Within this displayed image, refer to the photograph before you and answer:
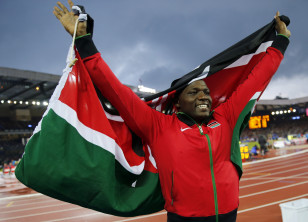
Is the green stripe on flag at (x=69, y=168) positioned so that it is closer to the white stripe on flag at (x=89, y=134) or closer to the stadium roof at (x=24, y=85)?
the white stripe on flag at (x=89, y=134)

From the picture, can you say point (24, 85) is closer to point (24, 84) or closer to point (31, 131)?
point (24, 84)

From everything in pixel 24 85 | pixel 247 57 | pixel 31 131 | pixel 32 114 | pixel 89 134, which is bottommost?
pixel 31 131

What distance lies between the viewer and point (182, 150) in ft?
4.88

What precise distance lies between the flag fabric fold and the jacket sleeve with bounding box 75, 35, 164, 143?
0.07m

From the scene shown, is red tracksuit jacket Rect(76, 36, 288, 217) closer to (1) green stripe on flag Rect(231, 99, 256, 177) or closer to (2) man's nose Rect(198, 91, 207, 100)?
(1) green stripe on flag Rect(231, 99, 256, 177)

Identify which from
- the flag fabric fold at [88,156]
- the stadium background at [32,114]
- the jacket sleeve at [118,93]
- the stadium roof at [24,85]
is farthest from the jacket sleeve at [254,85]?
the stadium roof at [24,85]

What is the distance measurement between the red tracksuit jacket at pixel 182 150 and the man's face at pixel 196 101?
0.06 m

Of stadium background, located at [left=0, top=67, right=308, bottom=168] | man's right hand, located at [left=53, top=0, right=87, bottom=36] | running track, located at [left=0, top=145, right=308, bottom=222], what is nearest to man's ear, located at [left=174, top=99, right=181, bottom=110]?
man's right hand, located at [left=53, top=0, right=87, bottom=36]

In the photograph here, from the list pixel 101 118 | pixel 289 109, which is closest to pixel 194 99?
pixel 101 118

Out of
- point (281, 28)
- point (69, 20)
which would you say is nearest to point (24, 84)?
point (69, 20)

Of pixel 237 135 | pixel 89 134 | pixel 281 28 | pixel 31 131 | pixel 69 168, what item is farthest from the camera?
pixel 31 131

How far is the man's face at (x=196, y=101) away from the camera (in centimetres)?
162

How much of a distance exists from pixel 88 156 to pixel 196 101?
0.76 meters

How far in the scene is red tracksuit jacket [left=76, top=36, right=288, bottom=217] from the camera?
1.44 m
